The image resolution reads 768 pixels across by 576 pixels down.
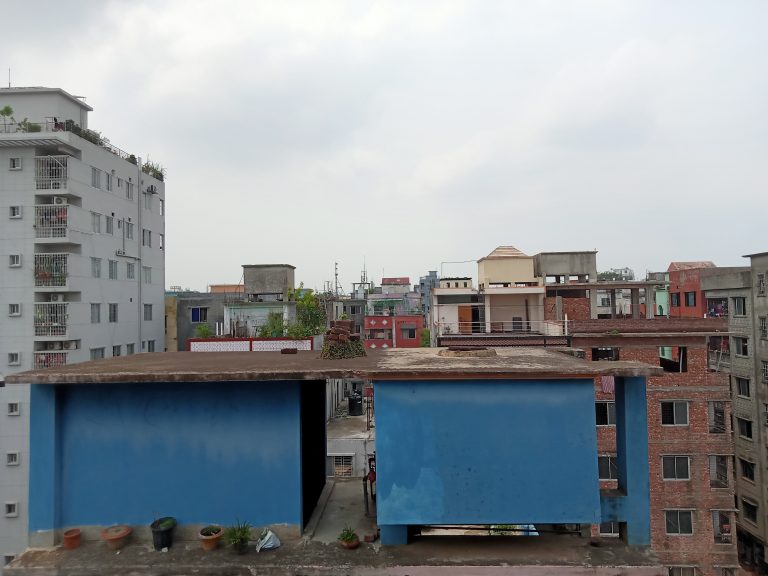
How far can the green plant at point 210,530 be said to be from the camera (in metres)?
9.05

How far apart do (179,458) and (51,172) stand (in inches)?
1085

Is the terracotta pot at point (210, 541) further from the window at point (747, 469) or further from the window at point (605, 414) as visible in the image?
the window at point (747, 469)

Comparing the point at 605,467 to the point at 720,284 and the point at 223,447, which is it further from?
the point at 223,447

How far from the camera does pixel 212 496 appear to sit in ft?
30.8

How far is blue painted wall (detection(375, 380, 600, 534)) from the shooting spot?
847 centimetres

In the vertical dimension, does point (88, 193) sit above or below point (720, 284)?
above

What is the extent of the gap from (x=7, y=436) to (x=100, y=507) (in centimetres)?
2459

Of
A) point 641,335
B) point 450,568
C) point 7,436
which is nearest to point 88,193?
point 7,436

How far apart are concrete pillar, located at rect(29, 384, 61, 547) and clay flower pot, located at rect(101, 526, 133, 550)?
1.06 meters

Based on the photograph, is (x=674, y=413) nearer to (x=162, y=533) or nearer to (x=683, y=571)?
(x=683, y=571)

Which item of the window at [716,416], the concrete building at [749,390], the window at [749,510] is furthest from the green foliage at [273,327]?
the window at [749,510]

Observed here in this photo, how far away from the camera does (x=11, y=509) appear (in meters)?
27.2

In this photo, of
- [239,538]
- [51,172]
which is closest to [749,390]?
[239,538]

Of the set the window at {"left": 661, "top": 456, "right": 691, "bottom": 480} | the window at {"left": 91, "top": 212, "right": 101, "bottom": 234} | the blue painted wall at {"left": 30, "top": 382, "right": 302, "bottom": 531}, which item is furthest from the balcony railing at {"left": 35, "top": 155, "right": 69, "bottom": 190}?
the window at {"left": 661, "top": 456, "right": 691, "bottom": 480}
